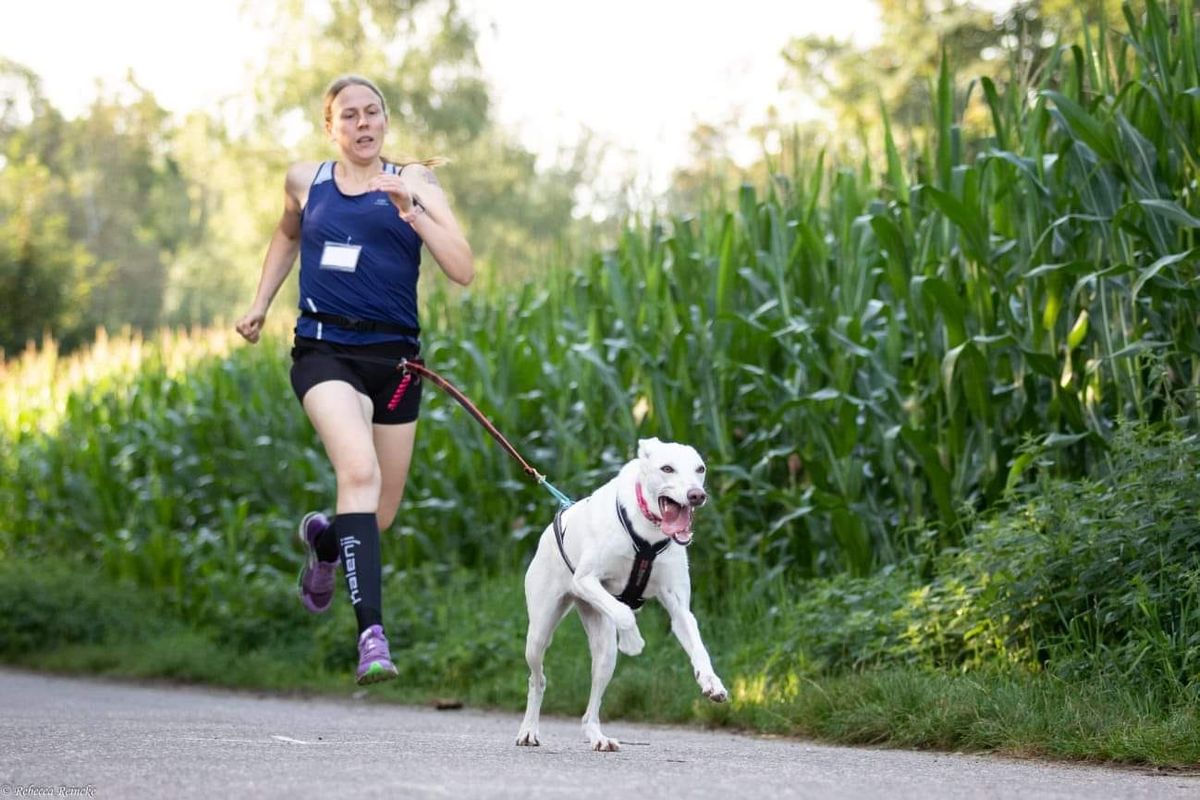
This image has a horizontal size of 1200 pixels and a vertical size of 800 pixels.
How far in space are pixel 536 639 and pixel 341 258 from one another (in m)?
1.87

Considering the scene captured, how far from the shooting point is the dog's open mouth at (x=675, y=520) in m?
5.36

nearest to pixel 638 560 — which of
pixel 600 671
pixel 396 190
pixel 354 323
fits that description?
pixel 600 671

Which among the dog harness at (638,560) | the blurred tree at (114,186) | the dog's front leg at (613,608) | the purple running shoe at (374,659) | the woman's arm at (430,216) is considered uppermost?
the blurred tree at (114,186)

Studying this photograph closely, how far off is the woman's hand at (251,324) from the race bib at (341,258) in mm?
612

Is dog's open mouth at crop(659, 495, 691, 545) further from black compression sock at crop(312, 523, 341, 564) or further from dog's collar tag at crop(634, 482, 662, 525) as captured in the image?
black compression sock at crop(312, 523, 341, 564)

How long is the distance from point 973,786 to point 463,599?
7046 millimetres

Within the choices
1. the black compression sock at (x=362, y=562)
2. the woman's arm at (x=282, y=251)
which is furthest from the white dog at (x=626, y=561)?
the woman's arm at (x=282, y=251)

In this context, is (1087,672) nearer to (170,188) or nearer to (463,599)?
(463,599)

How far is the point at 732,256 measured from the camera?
979 cm

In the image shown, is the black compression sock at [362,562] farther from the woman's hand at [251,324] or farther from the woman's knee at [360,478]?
the woman's hand at [251,324]

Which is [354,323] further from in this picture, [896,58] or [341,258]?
[896,58]

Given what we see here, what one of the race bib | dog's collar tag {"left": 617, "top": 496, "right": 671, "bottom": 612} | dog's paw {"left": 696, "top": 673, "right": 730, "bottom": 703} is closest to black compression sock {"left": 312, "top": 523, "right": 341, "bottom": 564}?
the race bib

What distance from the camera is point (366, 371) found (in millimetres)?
6707

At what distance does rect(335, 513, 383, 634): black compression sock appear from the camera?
6312 millimetres
